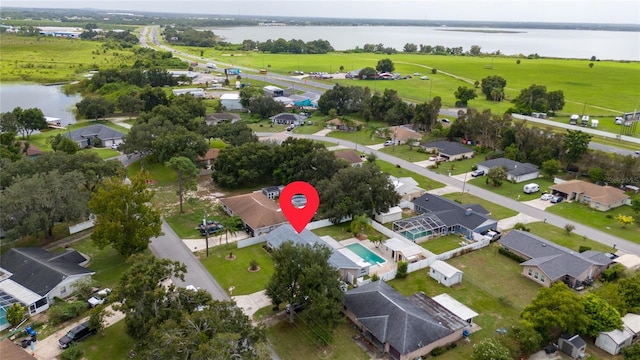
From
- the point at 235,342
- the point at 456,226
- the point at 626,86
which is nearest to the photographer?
the point at 235,342

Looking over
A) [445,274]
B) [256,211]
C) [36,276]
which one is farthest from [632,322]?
[36,276]

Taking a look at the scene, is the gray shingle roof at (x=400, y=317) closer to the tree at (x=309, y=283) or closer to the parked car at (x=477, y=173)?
the tree at (x=309, y=283)

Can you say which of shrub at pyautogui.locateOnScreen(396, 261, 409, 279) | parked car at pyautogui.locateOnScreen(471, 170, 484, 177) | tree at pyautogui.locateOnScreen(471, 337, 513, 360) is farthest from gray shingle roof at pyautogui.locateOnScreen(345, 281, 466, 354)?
parked car at pyautogui.locateOnScreen(471, 170, 484, 177)

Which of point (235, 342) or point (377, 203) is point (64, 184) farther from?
point (377, 203)

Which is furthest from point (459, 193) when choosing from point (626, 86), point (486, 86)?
point (626, 86)

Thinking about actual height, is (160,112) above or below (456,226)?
above
